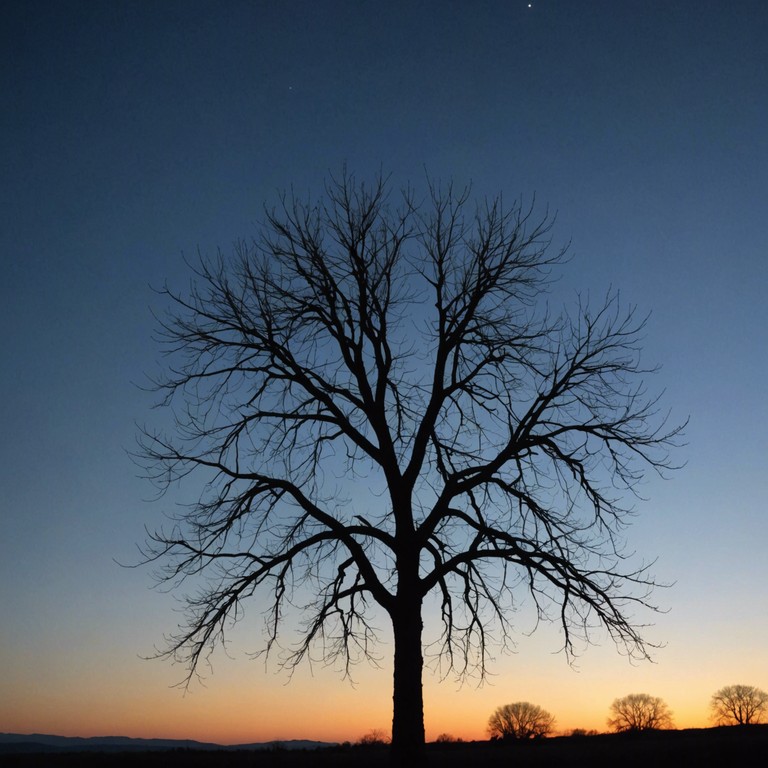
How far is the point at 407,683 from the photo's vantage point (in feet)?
39.3

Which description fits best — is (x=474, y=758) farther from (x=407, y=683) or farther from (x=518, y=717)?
(x=518, y=717)

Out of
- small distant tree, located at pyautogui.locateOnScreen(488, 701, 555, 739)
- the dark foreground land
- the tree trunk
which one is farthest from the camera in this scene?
small distant tree, located at pyautogui.locateOnScreen(488, 701, 555, 739)

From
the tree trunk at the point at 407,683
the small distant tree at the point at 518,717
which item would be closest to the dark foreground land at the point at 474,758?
the tree trunk at the point at 407,683

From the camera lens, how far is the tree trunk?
1170 cm

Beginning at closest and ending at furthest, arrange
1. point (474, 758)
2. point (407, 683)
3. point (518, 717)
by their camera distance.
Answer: point (407, 683)
point (474, 758)
point (518, 717)

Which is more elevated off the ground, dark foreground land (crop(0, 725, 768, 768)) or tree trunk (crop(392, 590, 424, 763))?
tree trunk (crop(392, 590, 424, 763))

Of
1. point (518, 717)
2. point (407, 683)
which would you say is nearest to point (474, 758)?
point (407, 683)

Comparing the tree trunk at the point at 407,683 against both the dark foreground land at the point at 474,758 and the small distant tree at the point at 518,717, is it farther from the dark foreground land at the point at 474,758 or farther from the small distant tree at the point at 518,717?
the small distant tree at the point at 518,717

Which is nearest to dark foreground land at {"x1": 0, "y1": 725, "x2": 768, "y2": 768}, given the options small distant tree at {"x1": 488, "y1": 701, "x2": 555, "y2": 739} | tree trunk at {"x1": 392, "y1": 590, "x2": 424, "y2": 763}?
tree trunk at {"x1": 392, "y1": 590, "x2": 424, "y2": 763}

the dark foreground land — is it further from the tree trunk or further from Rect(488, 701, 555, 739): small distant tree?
Rect(488, 701, 555, 739): small distant tree

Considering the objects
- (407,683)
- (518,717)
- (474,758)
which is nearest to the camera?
(407,683)

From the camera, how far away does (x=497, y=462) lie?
12.9 m

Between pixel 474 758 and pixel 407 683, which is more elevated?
pixel 407 683

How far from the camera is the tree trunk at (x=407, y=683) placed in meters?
11.7
